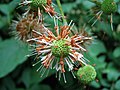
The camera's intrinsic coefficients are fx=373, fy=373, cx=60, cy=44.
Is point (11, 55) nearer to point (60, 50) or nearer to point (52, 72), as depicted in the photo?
point (52, 72)

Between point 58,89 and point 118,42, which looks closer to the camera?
point 58,89

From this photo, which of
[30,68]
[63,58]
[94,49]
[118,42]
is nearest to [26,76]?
[30,68]

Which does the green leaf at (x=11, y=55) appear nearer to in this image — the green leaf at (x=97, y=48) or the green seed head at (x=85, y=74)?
the green leaf at (x=97, y=48)

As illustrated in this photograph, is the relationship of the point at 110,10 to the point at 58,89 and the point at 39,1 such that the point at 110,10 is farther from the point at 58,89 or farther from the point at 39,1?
the point at 58,89

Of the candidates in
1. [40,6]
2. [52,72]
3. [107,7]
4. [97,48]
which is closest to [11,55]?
[52,72]

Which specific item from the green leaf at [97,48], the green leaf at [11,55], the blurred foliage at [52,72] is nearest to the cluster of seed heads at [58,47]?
the blurred foliage at [52,72]

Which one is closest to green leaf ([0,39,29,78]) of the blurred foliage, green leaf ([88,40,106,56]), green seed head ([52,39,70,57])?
the blurred foliage

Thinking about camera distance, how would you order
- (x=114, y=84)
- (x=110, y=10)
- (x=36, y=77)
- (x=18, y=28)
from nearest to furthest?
(x=110, y=10)
(x=18, y=28)
(x=114, y=84)
(x=36, y=77)
